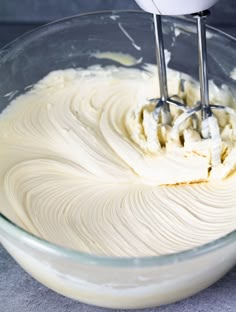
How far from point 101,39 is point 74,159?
28 centimetres

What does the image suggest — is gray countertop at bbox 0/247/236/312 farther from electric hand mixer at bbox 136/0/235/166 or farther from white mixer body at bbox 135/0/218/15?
white mixer body at bbox 135/0/218/15

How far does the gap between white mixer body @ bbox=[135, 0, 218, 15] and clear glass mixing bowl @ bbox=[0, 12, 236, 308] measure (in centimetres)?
28

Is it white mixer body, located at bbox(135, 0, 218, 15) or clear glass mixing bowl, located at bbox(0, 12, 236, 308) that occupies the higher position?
white mixer body, located at bbox(135, 0, 218, 15)

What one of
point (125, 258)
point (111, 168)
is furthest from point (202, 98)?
point (125, 258)

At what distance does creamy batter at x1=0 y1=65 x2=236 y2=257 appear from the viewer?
0.93 metres

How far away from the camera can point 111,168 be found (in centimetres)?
104

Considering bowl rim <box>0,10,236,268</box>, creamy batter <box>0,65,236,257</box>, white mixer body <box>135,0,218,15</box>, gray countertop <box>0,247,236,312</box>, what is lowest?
gray countertop <box>0,247,236,312</box>

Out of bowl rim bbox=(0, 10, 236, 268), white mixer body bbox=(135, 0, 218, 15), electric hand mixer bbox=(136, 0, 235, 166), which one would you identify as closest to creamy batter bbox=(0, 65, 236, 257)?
electric hand mixer bbox=(136, 0, 235, 166)

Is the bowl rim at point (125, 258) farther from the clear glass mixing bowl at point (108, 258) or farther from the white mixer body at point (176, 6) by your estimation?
the white mixer body at point (176, 6)

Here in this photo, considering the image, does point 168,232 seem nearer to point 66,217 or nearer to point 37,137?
point 66,217

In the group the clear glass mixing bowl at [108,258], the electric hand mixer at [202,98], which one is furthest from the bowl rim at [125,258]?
the electric hand mixer at [202,98]

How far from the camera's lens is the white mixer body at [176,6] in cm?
85

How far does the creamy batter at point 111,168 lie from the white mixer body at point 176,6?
0.25 metres

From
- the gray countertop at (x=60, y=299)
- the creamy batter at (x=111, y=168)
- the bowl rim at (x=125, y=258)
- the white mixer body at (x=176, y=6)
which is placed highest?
the white mixer body at (x=176, y=6)
